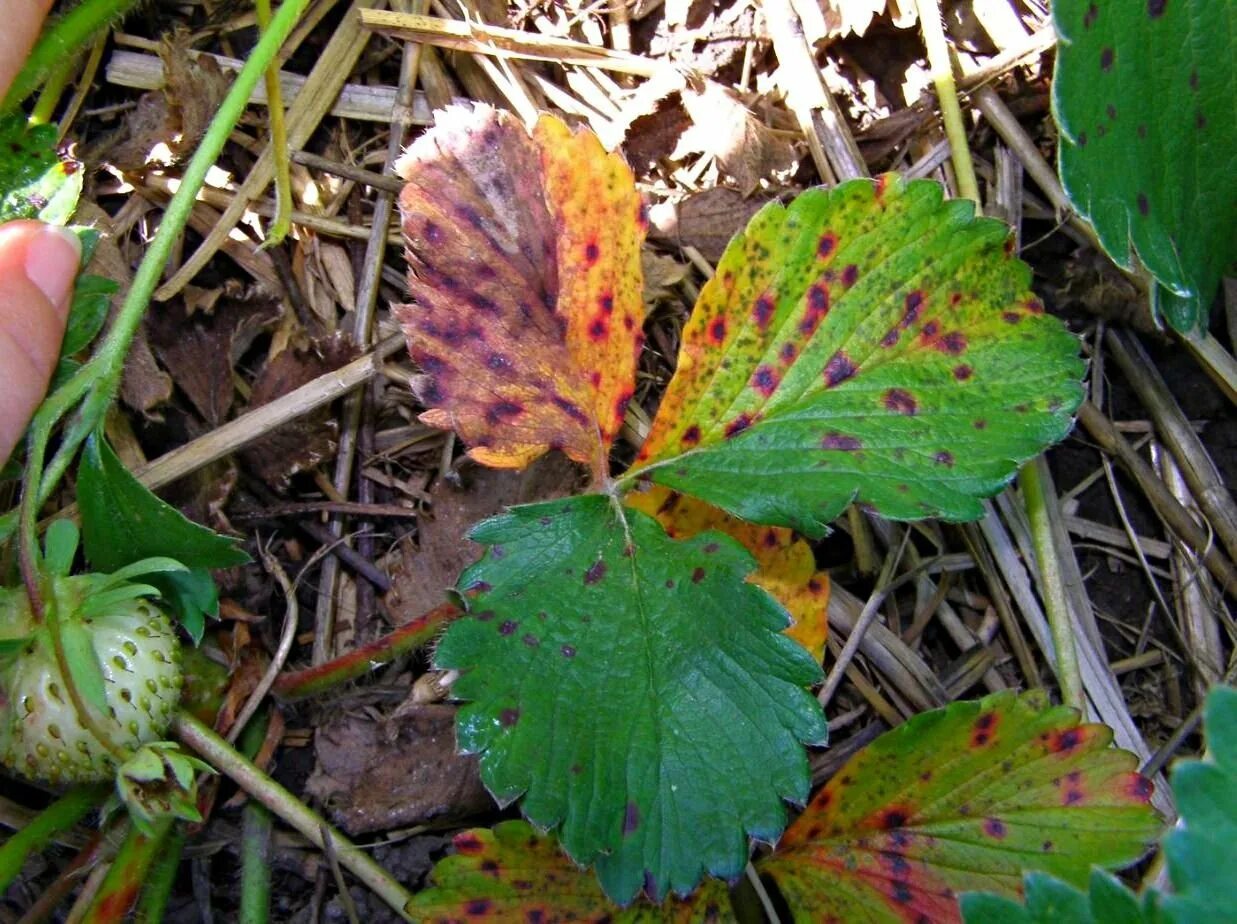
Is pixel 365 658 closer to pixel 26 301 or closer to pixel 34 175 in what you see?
pixel 26 301

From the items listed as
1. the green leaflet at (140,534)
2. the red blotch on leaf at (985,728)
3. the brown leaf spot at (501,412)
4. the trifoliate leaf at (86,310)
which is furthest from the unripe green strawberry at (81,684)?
the red blotch on leaf at (985,728)

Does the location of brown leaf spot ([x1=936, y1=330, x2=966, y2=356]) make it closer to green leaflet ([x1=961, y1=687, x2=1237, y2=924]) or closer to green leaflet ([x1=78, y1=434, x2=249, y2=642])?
green leaflet ([x1=961, y1=687, x2=1237, y2=924])

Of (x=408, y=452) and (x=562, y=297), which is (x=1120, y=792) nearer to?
(x=562, y=297)

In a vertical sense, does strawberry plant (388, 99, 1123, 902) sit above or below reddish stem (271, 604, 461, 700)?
above

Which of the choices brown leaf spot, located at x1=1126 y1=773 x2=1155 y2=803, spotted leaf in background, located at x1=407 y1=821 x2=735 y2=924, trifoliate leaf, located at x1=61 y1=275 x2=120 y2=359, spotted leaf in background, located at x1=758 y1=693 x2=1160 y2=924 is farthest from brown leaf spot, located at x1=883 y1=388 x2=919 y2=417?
trifoliate leaf, located at x1=61 y1=275 x2=120 y2=359

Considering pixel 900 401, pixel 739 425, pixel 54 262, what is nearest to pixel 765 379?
pixel 739 425

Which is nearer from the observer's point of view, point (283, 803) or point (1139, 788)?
point (1139, 788)
